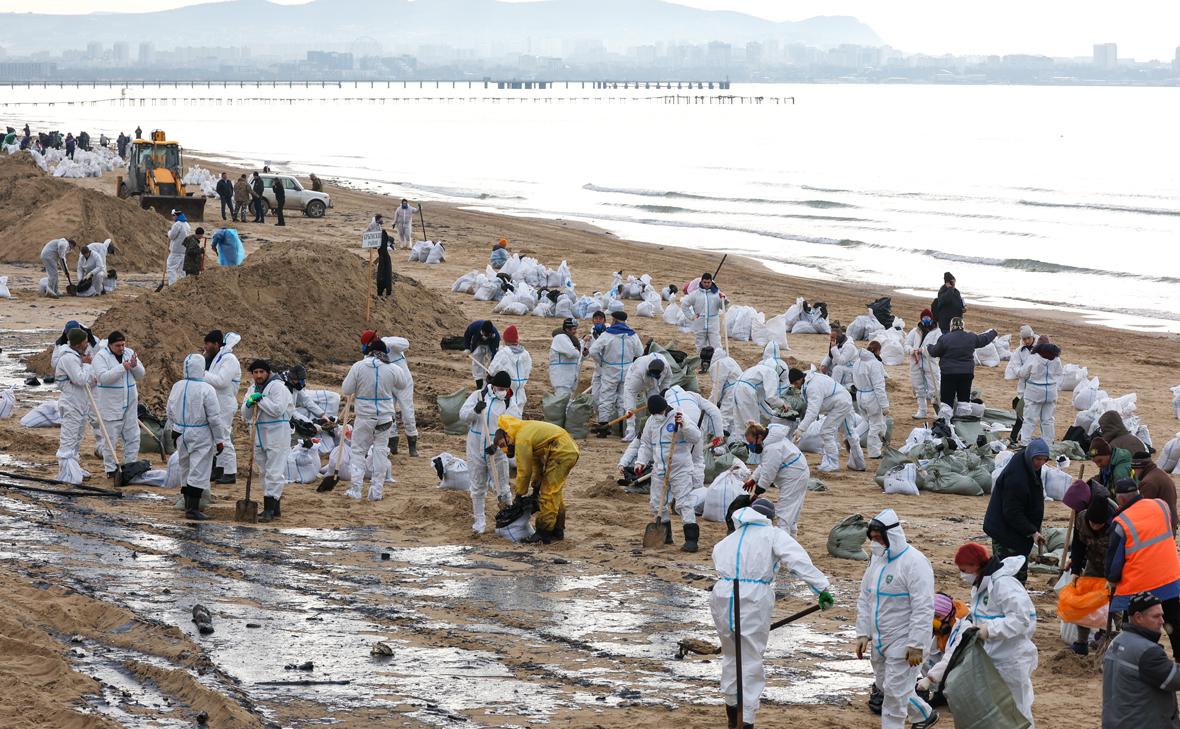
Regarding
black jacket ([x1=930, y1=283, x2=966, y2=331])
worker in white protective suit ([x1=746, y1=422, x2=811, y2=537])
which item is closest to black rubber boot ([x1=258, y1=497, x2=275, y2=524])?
worker in white protective suit ([x1=746, y1=422, x2=811, y2=537])

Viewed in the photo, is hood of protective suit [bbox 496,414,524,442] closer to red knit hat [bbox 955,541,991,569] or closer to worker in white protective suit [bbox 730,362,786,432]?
worker in white protective suit [bbox 730,362,786,432]

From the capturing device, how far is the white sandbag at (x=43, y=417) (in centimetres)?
1564

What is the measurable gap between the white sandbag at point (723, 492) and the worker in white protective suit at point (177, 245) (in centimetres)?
1458

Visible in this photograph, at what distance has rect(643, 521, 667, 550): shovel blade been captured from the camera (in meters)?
12.1

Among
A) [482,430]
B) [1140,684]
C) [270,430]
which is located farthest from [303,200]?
[1140,684]

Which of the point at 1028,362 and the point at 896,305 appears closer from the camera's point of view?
the point at 1028,362

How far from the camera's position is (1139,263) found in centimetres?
4138

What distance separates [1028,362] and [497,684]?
364 inches

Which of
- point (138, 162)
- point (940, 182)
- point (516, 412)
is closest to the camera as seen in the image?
point (516, 412)

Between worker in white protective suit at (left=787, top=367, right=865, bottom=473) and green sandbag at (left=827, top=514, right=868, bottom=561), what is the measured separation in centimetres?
225

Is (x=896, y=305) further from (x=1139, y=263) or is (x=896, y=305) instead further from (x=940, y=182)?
(x=940, y=182)

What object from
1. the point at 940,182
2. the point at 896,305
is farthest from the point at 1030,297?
the point at 940,182

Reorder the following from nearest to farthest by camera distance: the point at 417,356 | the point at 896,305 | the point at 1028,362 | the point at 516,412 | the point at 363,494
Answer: the point at 516,412 → the point at 363,494 → the point at 1028,362 → the point at 417,356 → the point at 896,305

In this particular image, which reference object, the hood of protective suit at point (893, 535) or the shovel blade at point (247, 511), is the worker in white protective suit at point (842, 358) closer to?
the shovel blade at point (247, 511)
